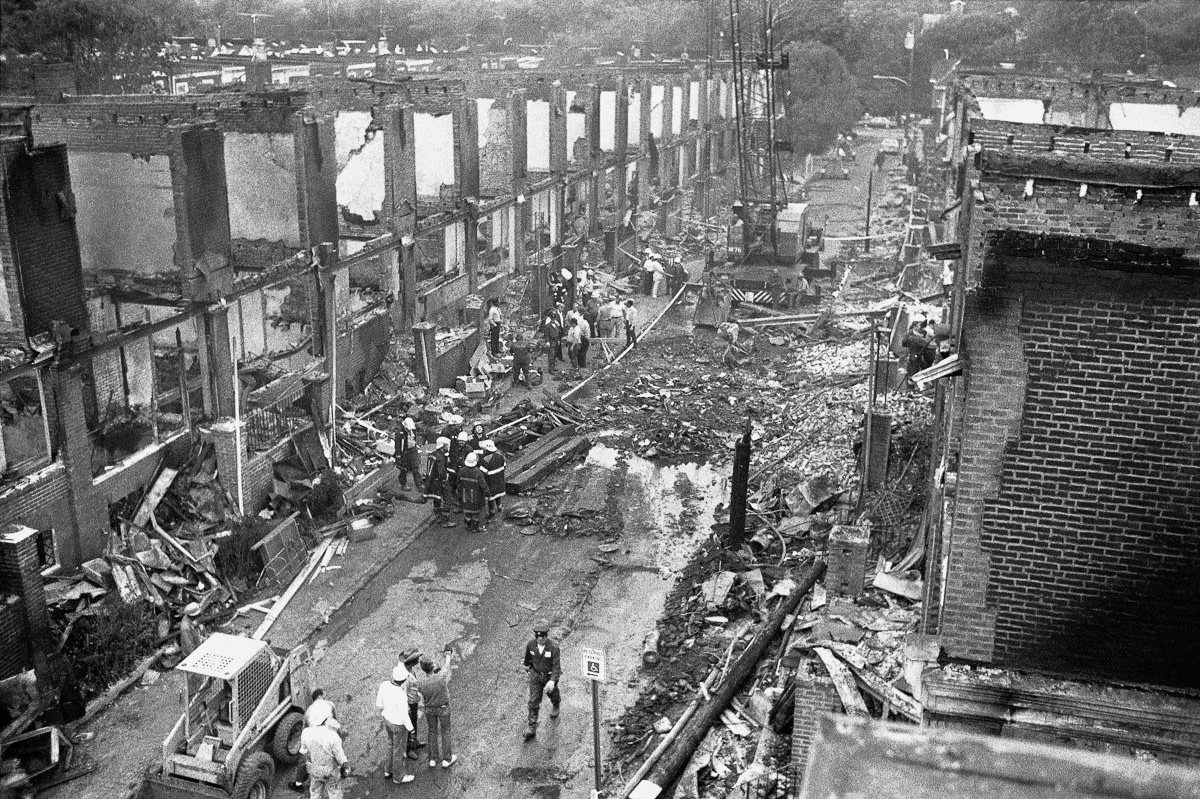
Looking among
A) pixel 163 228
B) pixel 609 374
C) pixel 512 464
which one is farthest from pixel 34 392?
pixel 609 374

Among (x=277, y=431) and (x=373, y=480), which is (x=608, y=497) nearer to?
(x=373, y=480)

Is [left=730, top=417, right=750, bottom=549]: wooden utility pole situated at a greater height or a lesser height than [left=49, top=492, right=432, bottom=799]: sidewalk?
greater

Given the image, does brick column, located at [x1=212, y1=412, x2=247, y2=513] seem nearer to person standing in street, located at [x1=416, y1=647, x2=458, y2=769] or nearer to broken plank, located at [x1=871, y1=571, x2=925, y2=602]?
person standing in street, located at [x1=416, y1=647, x2=458, y2=769]

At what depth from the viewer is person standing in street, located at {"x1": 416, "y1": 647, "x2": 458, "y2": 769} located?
1399 cm

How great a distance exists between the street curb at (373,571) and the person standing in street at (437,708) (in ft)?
12.3

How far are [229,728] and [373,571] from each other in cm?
623

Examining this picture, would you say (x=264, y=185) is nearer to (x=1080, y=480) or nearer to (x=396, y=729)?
(x=396, y=729)

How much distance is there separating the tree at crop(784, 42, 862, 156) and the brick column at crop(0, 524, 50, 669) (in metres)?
53.6

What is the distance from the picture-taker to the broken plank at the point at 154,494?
18766 mm

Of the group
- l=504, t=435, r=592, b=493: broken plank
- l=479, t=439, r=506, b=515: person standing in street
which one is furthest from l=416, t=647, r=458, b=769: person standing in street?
l=504, t=435, r=592, b=493: broken plank

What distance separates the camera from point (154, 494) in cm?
1914

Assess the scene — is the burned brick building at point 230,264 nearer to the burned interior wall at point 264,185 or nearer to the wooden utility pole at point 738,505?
the burned interior wall at point 264,185

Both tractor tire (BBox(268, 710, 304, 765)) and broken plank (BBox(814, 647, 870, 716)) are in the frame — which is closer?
broken plank (BBox(814, 647, 870, 716))

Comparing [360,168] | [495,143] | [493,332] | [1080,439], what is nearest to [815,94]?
[495,143]
